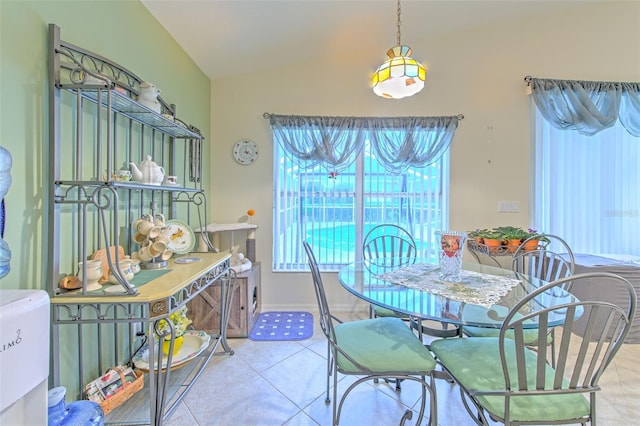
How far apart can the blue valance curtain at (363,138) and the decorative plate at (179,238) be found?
1342mm

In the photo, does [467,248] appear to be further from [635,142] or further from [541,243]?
[635,142]

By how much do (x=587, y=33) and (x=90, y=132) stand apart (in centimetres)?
444

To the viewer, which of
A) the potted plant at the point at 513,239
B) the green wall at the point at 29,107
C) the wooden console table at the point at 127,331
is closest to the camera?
the green wall at the point at 29,107

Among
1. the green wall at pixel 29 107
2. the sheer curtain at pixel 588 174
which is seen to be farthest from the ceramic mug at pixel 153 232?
the sheer curtain at pixel 588 174

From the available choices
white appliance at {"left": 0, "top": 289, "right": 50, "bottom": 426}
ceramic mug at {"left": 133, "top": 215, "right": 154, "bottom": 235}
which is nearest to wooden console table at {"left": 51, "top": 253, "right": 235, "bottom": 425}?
ceramic mug at {"left": 133, "top": 215, "right": 154, "bottom": 235}

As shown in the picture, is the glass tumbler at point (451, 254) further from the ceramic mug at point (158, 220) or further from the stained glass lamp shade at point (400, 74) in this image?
the ceramic mug at point (158, 220)

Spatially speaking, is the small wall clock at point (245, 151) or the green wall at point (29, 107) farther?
the small wall clock at point (245, 151)

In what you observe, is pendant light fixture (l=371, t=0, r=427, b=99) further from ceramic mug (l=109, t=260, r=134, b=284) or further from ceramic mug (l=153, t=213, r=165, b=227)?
ceramic mug (l=109, t=260, r=134, b=284)

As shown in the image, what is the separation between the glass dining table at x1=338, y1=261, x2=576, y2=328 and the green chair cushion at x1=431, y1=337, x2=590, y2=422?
0.77 ft

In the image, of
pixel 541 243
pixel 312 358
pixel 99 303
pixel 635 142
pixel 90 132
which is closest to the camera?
pixel 99 303

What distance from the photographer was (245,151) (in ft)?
9.79

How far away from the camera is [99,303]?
3.92 ft

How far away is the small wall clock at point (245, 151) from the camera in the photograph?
298cm

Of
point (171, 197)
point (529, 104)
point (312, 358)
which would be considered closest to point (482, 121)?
point (529, 104)
